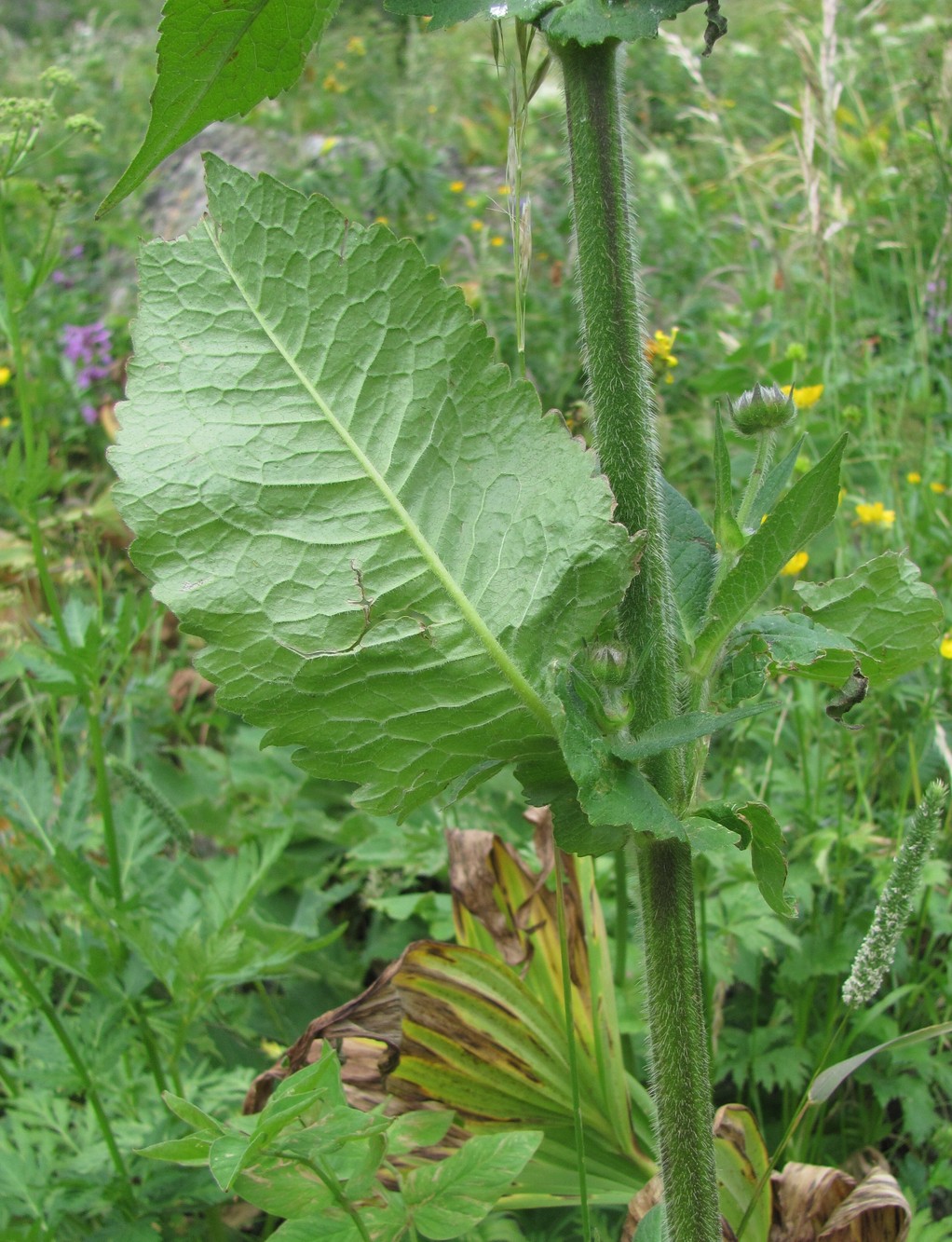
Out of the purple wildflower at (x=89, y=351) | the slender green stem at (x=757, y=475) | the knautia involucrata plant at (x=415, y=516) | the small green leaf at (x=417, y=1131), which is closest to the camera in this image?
the knautia involucrata plant at (x=415, y=516)

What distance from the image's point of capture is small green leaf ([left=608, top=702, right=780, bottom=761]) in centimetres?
82

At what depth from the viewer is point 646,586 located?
3.06 feet

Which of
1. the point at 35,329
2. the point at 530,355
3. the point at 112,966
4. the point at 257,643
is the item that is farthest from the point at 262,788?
the point at 35,329

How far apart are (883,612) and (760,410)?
236 mm

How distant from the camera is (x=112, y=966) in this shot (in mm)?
1680

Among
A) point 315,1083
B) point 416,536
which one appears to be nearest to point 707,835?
point 416,536

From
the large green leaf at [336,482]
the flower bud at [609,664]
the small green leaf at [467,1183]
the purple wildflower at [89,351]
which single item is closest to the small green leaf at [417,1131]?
the small green leaf at [467,1183]

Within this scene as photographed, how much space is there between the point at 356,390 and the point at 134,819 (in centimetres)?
121

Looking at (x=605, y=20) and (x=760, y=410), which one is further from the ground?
(x=605, y=20)

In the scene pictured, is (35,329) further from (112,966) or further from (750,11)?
(750,11)

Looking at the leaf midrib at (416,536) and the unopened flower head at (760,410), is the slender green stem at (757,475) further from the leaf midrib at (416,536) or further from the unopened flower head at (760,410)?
the leaf midrib at (416,536)

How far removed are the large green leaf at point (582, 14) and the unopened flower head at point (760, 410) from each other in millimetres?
356

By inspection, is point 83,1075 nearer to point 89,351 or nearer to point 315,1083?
point 315,1083

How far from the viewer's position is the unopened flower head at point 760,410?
1.06 metres
